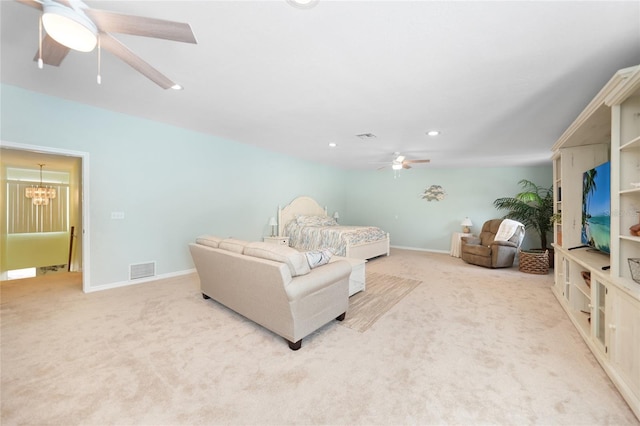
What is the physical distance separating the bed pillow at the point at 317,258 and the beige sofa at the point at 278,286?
0.15 feet

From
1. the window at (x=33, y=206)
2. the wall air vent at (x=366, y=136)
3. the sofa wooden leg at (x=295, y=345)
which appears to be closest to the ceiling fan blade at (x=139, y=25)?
the sofa wooden leg at (x=295, y=345)

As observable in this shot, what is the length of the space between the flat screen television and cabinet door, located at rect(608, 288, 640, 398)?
0.76 m

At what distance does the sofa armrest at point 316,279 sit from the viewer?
203 centimetres

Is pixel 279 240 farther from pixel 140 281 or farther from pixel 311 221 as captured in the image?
pixel 140 281

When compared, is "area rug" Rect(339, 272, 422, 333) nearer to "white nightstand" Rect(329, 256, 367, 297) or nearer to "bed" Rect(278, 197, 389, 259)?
"white nightstand" Rect(329, 256, 367, 297)

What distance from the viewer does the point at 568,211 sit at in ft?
9.91

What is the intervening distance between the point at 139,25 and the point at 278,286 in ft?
6.15

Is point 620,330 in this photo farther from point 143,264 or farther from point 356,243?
point 143,264

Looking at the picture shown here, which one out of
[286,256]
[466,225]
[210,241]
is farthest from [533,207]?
[210,241]

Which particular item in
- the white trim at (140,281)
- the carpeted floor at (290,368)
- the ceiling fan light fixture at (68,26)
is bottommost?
the carpeted floor at (290,368)

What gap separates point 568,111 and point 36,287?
290 inches

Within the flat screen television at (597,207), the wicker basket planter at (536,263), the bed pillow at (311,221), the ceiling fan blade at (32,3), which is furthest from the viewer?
the bed pillow at (311,221)

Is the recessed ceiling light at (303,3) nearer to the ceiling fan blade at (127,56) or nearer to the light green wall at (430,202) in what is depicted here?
the ceiling fan blade at (127,56)

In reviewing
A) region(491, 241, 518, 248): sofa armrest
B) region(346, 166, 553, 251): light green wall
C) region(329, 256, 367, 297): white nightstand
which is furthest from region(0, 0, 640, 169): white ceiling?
region(346, 166, 553, 251): light green wall
